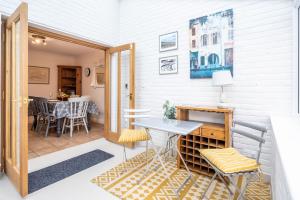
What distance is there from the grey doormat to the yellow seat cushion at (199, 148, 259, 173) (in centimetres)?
189

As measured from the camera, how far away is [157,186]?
2.00m

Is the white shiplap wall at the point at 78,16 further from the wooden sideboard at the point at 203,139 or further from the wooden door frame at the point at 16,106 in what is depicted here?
the wooden sideboard at the point at 203,139

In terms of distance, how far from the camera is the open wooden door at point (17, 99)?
171 cm

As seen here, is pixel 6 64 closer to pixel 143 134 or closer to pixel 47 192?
pixel 47 192

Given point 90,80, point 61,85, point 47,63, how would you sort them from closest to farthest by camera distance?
1. point 47,63
2. point 90,80
3. point 61,85

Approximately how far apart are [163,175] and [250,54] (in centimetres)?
212

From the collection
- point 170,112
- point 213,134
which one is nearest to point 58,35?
point 170,112

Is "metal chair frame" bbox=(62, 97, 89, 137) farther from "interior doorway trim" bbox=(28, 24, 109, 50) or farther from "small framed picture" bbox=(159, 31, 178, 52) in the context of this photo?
"small framed picture" bbox=(159, 31, 178, 52)

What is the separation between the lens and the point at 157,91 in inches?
126

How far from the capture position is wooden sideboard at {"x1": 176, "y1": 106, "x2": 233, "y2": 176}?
2045 millimetres

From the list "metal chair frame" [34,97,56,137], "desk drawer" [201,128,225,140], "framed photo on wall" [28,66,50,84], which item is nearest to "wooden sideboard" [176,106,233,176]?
"desk drawer" [201,128,225,140]

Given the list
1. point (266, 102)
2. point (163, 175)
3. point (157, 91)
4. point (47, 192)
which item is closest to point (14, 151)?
point (47, 192)

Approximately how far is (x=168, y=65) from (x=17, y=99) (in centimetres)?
235

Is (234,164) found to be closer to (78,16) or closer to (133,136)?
(133,136)
